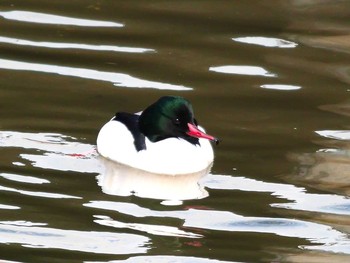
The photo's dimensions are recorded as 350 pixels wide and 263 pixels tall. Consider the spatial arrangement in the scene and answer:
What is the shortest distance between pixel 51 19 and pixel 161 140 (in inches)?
145

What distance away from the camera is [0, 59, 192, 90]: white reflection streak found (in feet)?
41.8

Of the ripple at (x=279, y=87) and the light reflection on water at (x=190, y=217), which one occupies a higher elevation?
the ripple at (x=279, y=87)

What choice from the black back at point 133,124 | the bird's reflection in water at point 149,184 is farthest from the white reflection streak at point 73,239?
the black back at point 133,124

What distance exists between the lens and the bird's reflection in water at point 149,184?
10281 mm

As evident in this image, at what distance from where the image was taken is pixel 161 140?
11359 mm

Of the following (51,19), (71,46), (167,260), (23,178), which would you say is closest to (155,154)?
(23,178)

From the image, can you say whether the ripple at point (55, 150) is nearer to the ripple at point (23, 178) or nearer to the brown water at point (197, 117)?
the brown water at point (197, 117)

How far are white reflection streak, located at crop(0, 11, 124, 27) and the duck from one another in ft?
10.8

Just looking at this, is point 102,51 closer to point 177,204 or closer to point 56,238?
point 177,204

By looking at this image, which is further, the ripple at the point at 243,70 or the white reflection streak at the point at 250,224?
the ripple at the point at 243,70

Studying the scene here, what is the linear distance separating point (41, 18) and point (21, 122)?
3.26m

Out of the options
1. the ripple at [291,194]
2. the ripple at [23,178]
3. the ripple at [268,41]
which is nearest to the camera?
the ripple at [291,194]

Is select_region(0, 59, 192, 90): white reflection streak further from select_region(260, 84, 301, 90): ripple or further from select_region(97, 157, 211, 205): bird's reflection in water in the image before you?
select_region(97, 157, 211, 205): bird's reflection in water

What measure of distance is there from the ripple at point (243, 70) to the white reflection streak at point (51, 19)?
66.0 inches
